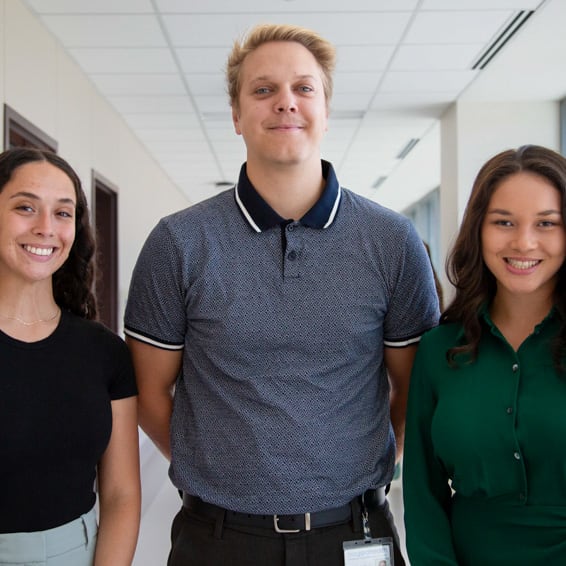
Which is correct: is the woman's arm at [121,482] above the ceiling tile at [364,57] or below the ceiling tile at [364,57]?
below

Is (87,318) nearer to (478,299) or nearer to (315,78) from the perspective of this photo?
(315,78)

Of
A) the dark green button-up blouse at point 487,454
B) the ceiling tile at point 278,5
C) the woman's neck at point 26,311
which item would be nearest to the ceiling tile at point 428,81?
the ceiling tile at point 278,5

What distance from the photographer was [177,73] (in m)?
5.04

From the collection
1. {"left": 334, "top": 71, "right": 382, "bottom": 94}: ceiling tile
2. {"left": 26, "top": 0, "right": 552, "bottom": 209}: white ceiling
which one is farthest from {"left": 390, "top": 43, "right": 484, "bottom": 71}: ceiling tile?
{"left": 334, "top": 71, "right": 382, "bottom": 94}: ceiling tile

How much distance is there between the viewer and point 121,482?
149cm

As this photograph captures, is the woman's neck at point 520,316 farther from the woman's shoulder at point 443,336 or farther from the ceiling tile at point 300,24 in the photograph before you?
the ceiling tile at point 300,24

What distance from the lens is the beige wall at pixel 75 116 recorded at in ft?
11.9

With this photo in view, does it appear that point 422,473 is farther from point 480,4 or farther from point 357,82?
point 357,82

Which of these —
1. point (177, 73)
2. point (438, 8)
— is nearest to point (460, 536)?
point (438, 8)

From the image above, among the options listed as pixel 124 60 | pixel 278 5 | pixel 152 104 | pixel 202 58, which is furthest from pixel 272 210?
pixel 152 104

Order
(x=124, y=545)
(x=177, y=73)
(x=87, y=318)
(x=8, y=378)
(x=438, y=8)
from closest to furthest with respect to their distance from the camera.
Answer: (x=8, y=378), (x=124, y=545), (x=87, y=318), (x=438, y=8), (x=177, y=73)

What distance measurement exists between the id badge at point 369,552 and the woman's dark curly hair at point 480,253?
0.44 m

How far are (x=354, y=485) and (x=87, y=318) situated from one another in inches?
27.8

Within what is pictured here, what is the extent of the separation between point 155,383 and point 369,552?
64cm
